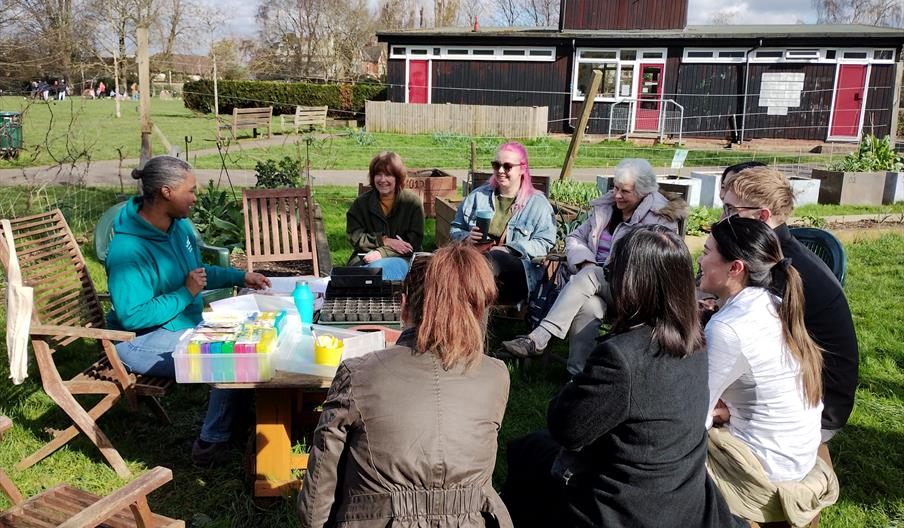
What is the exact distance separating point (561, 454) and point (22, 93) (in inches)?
370

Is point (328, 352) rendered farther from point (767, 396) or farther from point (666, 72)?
point (666, 72)

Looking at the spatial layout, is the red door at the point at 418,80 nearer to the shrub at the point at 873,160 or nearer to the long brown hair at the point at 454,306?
the shrub at the point at 873,160

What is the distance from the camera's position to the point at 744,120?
868 inches

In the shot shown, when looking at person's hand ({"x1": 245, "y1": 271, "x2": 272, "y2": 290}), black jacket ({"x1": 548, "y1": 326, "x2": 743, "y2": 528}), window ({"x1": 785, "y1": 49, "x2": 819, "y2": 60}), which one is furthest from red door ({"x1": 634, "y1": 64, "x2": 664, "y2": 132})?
black jacket ({"x1": 548, "y1": 326, "x2": 743, "y2": 528})

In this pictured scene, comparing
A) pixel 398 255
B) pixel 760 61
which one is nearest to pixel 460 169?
pixel 398 255

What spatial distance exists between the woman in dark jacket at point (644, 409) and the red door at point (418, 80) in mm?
22731

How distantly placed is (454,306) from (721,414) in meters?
1.23


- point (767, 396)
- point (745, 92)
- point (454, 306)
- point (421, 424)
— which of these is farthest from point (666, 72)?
point (421, 424)

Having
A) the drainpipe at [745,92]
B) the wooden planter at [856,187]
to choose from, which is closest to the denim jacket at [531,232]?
the wooden planter at [856,187]

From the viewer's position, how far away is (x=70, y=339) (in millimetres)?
3650

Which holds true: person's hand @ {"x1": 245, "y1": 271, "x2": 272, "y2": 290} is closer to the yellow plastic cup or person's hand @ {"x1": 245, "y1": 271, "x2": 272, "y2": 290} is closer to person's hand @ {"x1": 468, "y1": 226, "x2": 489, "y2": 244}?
the yellow plastic cup

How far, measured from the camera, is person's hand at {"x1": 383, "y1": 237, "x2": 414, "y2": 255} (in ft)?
17.0

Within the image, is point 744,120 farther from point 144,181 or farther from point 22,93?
point 144,181

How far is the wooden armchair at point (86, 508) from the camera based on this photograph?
209 centimetres
